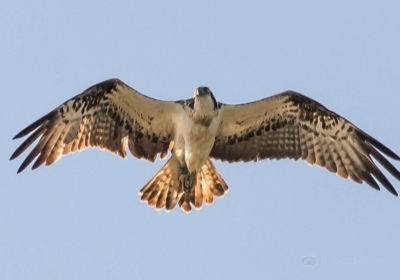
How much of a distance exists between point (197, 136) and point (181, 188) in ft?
3.40

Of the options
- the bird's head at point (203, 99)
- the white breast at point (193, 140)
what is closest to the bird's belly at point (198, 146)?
the white breast at point (193, 140)

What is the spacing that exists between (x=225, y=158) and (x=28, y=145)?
9.53 ft

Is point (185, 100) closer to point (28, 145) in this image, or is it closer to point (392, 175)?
point (28, 145)

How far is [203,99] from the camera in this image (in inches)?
526

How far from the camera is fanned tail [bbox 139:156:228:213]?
14.2 m

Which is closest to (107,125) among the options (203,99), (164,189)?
(164,189)

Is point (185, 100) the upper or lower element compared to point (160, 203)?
upper

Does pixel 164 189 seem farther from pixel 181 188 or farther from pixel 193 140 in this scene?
pixel 193 140

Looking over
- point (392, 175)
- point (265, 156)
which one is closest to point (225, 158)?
point (265, 156)

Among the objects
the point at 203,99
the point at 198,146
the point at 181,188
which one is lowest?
the point at 181,188

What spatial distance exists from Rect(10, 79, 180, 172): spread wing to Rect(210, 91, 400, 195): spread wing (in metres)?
0.93

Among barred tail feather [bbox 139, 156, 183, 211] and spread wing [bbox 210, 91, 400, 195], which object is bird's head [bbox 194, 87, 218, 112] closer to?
spread wing [bbox 210, 91, 400, 195]

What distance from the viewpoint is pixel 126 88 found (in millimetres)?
13672

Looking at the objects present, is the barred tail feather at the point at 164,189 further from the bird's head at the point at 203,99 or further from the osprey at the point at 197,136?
the bird's head at the point at 203,99
